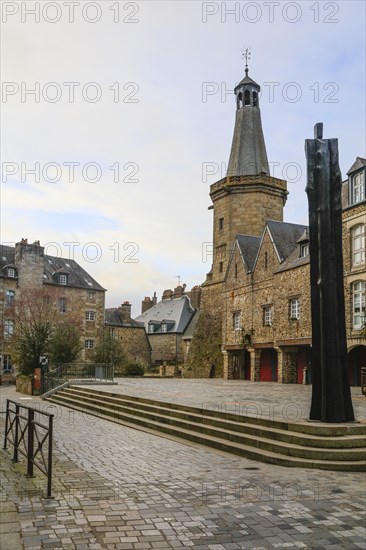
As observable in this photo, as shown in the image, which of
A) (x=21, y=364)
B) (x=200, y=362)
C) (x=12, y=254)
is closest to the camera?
(x=21, y=364)

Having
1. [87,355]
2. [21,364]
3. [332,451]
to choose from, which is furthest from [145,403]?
[87,355]

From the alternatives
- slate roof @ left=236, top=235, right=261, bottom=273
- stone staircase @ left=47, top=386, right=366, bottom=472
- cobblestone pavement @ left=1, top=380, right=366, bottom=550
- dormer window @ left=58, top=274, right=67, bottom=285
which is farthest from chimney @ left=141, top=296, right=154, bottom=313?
cobblestone pavement @ left=1, top=380, right=366, bottom=550

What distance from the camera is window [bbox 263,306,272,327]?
2977 centimetres

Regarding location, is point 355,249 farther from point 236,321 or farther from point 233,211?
point 233,211

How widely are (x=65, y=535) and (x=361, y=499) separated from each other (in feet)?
11.9

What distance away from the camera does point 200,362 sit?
1495 inches

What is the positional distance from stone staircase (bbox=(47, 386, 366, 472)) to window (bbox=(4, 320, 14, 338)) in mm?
29845

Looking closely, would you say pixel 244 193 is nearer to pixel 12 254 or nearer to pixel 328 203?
pixel 12 254

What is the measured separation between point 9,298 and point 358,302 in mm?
29694

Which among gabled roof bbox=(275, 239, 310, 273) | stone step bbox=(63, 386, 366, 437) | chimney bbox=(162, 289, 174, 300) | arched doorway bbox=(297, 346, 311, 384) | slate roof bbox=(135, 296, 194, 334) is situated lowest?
stone step bbox=(63, 386, 366, 437)

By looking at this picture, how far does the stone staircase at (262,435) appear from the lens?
8.58 m

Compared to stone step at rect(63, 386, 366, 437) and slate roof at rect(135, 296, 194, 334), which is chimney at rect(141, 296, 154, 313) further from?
stone step at rect(63, 386, 366, 437)

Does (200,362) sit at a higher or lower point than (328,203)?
lower

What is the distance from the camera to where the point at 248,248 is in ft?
113
